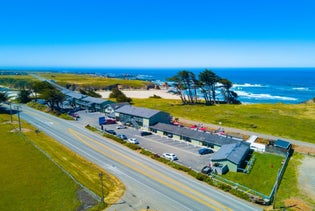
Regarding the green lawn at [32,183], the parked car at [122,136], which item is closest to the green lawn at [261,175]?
the green lawn at [32,183]

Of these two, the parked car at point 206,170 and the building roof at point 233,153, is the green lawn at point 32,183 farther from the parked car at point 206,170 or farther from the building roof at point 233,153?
the building roof at point 233,153

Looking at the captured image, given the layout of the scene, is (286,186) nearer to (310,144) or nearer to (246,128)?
(310,144)

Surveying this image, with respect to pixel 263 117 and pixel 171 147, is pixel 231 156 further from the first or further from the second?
pixel 263 117

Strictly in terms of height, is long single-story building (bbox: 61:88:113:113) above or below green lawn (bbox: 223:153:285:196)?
above

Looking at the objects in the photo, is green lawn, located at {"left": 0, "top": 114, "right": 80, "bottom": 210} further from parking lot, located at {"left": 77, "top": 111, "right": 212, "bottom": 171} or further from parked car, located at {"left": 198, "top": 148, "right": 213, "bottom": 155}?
parked car, located at {"left": 198, "top": 148, "right": 213, "bottom": 155}

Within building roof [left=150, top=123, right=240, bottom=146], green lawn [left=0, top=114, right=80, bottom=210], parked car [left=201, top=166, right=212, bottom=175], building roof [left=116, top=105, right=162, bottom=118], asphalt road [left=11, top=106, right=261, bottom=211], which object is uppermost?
building roof [left=116, top=105, right=162, bottom=118]

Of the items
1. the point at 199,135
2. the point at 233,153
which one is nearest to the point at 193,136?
the point at 199,135

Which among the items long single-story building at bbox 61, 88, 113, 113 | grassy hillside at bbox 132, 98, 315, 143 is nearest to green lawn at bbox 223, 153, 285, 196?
grassy hillside at bbox 132, 98, 315, 143

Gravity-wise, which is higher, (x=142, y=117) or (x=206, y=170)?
(x=142, y=117)
